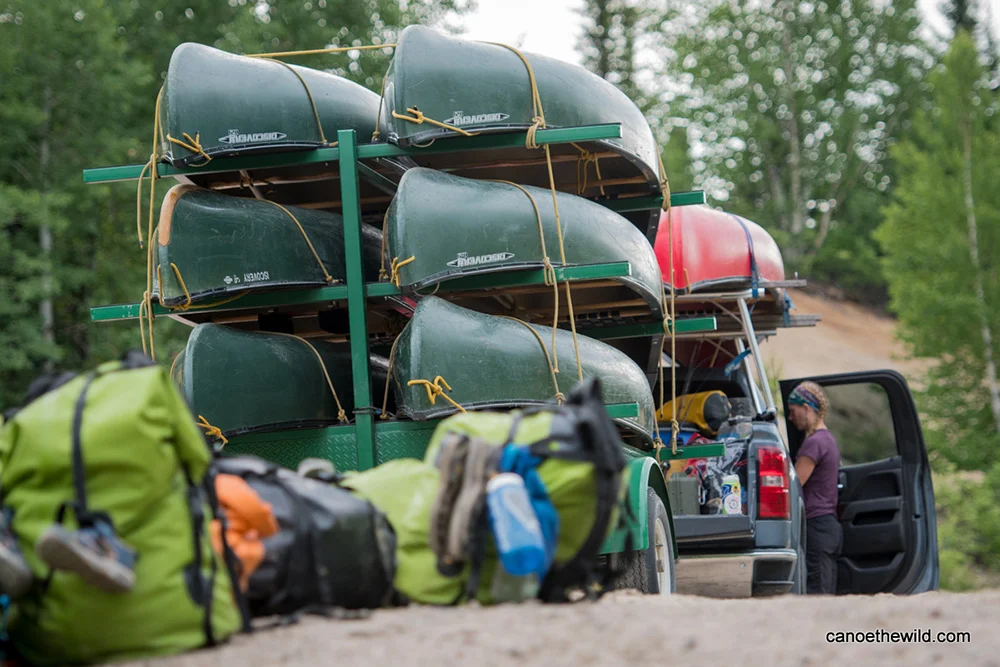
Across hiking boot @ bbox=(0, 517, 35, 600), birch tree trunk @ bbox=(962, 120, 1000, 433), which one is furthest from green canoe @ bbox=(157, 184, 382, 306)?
birch tree trunk @ bbox=(962, 120, 1000, 433)

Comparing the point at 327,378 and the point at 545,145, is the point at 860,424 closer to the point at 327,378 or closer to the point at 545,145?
the point at 545,145

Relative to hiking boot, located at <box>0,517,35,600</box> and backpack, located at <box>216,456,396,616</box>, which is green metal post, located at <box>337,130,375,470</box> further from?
hiking boot, located at <box>0,517,35,600</box>

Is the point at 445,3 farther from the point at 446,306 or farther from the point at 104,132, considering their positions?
the point at 446,306

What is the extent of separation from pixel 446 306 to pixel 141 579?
107 inches

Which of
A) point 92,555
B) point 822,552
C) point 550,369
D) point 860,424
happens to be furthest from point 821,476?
point 860,424

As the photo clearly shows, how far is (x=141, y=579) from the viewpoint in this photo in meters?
3.58

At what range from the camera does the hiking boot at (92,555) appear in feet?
11.1

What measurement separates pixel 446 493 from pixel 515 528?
12.7 inches

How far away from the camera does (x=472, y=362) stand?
19.3 ft

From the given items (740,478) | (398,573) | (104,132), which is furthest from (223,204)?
(104,132)

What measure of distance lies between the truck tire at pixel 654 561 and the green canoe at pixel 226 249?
2.18 m

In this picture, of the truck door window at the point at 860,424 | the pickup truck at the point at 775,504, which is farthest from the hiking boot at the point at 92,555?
the truck door window at the point at 860,424

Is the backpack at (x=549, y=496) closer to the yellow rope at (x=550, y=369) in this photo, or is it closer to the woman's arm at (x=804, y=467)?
the yellow rope at (x=550, y=369)

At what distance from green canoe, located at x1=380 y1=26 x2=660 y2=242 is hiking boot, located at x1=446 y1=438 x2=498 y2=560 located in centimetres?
261
